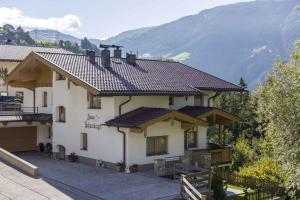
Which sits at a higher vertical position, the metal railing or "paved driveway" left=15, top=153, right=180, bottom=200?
the metal railing

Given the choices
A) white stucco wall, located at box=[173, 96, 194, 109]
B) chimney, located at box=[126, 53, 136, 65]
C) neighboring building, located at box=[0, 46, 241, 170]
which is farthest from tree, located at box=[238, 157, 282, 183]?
chimney, located at box=[126, 53, 136, 65]

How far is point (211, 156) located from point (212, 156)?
21cm

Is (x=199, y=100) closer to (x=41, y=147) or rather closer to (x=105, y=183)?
(x=105, y=183)

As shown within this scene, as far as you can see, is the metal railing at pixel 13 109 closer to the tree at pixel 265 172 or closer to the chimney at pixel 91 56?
the chimney at pixel 91 56

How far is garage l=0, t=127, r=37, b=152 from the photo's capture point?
101 ft

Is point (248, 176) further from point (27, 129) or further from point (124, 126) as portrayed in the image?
point (27, 129)

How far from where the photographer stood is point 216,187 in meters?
18.9

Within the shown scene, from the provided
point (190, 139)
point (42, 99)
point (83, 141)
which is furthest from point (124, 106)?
point (42, 99)

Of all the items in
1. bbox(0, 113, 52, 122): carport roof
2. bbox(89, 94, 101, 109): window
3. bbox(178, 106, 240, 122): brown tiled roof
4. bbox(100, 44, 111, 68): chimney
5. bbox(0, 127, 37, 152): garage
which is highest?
bbox(100, 44, 111, 68): chimney

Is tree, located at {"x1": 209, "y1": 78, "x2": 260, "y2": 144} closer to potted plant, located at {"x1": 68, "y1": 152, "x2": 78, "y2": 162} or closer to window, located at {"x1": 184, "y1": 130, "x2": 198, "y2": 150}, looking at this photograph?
window, located at {"x1": 184, "y1": 130, "x2": 198, "y2": 150}

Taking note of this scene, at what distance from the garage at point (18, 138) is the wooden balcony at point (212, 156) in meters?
12.4

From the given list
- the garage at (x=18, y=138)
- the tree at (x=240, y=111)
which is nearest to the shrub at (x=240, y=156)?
the garage at (x=18, y=138)

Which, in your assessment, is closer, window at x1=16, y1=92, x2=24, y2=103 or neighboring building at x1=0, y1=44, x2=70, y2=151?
neighboring building at x1=0, y1=44, x2=70, y2=151

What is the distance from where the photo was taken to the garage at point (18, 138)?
101 feet
